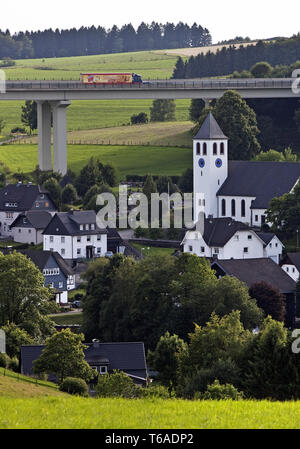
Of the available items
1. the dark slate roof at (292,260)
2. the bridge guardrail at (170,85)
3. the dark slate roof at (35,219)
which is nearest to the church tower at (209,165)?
the dark slate roof at (35,219)

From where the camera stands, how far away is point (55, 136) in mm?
109562

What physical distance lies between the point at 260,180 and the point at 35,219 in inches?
556

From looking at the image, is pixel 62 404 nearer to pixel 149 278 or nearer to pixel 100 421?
pixel 100 421

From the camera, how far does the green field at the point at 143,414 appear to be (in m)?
19.7

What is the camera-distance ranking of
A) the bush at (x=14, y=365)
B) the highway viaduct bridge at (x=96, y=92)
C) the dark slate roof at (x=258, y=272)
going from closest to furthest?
the bush at (x=14, y=365) → the dark slate roof at (x=258, y=272) → the highway viaduct bridge at (x=96, y=92)

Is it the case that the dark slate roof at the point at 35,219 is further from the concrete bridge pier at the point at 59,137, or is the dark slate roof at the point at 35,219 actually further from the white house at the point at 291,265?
the concrete bridge pier at the point at 59,137

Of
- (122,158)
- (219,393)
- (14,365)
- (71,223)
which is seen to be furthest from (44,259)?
(122,158)

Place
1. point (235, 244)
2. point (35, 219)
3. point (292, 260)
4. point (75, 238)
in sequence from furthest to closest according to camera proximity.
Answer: point (35, 219), point (75, 238), point (235, 244), point (292, 260)

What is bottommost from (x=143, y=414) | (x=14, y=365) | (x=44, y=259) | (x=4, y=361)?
(x=14, y=365)

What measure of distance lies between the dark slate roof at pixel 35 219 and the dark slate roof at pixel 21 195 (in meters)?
2.67

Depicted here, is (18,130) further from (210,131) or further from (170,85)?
(210,131)

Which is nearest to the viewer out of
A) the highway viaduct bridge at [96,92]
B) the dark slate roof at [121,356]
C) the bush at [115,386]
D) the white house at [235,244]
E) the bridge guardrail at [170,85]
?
the bush at [115,386]
